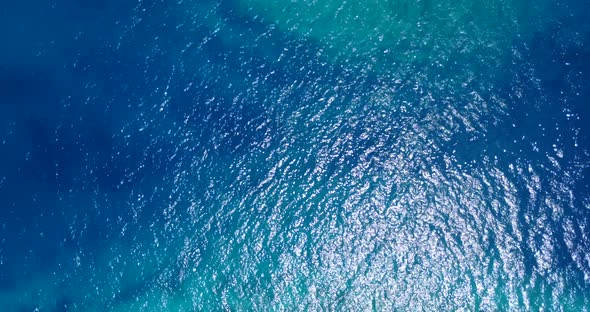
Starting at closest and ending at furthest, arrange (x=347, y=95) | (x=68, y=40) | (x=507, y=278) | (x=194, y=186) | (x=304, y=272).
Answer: (x=507, y=278) → (x=304, y=272) → (x=194, y=186) → (x=347, y=95) → (x=68, y=40)

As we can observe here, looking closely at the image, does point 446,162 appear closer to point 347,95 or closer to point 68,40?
point 347,95

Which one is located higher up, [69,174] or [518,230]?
[69,174]

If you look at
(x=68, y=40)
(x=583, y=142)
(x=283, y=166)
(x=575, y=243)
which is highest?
(x=68, y=40)

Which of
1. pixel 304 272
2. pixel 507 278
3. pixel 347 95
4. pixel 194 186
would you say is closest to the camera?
pixel 507 278

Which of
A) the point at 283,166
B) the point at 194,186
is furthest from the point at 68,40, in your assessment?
the point at 283,166

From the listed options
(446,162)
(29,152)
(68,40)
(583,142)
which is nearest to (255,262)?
(446,162)

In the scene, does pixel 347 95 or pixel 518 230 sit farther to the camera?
pixel 347 95
